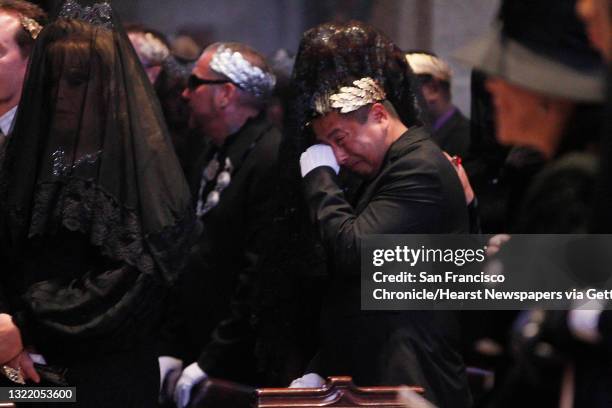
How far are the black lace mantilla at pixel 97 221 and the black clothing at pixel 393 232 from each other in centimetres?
47

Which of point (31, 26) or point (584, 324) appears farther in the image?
point (31, 26)

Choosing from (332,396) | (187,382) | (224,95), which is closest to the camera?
(332,396)

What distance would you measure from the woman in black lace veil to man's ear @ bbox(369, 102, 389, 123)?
22.8 inches

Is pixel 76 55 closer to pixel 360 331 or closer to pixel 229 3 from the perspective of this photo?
pixel 360 331

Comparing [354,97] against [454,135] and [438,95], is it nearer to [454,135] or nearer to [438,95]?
[454,135]

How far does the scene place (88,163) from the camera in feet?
10.6

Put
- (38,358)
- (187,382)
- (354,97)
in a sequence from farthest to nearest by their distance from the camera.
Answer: (187,382)
(354,97)
(38,358)

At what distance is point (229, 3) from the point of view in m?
8.34

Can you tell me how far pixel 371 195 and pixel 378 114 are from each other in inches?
9.4

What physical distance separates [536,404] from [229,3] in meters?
6.67

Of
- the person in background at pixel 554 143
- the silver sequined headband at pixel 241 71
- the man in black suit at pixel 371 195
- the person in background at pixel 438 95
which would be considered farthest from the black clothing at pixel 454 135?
the person in background at pixel 554 143

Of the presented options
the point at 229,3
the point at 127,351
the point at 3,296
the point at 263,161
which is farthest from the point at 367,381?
the point at 229,3

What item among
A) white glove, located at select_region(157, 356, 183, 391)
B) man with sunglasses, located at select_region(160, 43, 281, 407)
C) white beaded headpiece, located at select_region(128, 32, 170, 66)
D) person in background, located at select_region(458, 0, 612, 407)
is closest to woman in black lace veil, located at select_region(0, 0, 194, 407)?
man with sunglasses, located at select_region(160, 43, 281, 407)

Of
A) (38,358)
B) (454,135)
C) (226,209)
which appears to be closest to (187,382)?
(226,209)
